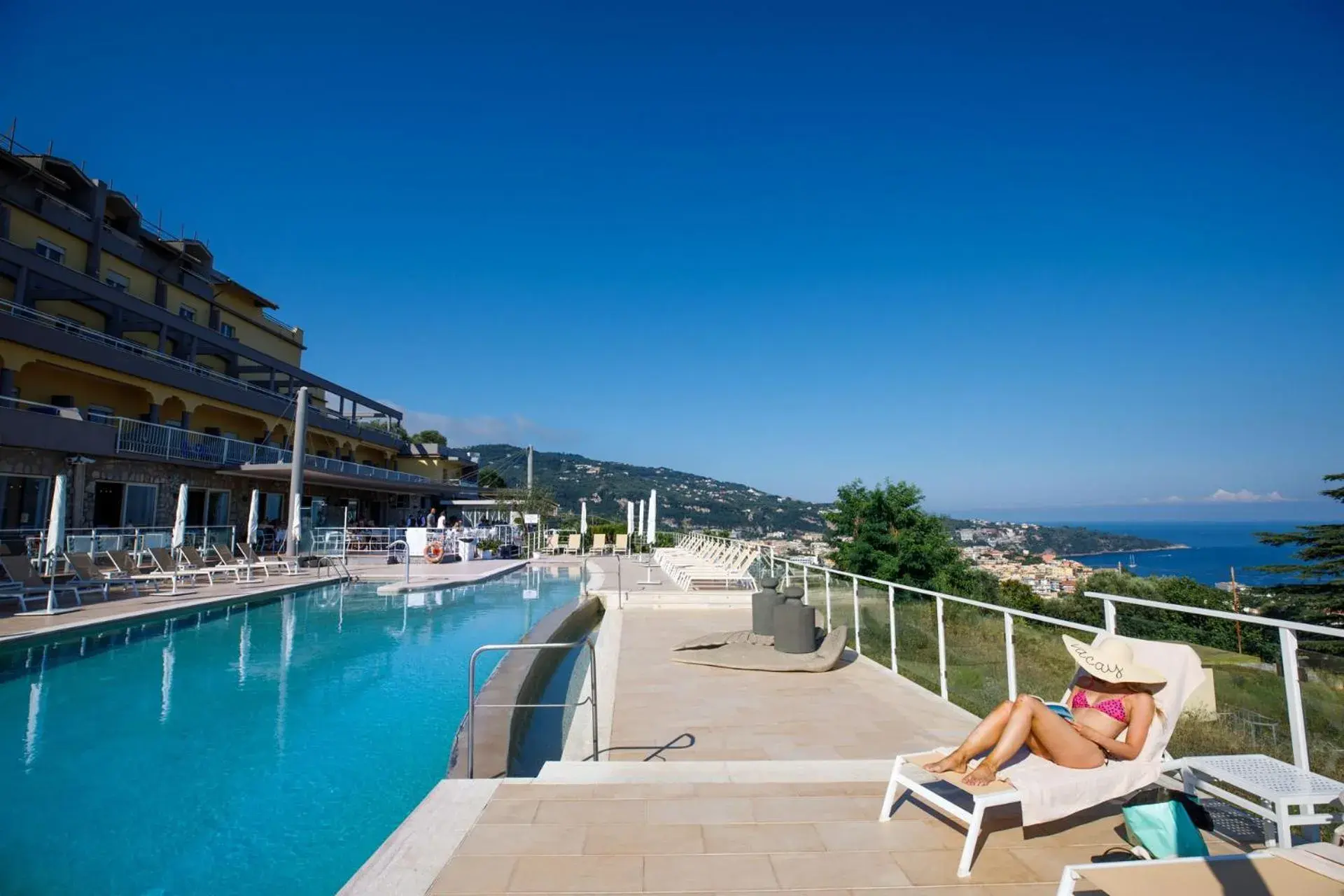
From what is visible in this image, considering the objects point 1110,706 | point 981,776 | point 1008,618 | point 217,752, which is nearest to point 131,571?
point 217,752

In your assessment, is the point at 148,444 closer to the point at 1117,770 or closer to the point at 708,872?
the point at 708,872

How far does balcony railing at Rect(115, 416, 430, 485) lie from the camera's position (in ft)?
56.4

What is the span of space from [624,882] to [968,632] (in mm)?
4193

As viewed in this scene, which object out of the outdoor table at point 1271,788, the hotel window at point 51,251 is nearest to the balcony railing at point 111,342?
the hotel window at point 51,251

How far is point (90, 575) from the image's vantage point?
37.6 feet

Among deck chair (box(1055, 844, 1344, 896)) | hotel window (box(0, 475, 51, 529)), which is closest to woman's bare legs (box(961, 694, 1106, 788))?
deck chair (box(1055, 844, 1344, 896))

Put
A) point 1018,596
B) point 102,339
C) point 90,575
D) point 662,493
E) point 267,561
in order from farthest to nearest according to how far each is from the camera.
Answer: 1. point 662,493
2. point 1018,596
3. point 102,339
4. point 267,561
5. point 90,575

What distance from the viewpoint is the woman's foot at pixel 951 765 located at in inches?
108

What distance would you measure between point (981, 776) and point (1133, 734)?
2.44ft

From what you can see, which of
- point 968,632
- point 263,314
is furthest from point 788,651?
point 263,314

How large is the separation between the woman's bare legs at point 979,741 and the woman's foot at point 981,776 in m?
0.09

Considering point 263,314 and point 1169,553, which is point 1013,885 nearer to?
point 263,314

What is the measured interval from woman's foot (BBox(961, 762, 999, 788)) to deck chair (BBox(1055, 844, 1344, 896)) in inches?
29.5

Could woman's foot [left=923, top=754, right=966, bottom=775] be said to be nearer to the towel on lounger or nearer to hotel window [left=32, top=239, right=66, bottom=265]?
the towel on lounger
